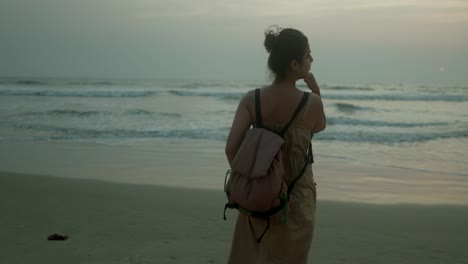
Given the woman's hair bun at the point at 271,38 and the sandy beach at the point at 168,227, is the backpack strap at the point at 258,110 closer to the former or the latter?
the woman's hair bun at the point at 271,38

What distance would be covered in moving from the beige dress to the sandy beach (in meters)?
1.92

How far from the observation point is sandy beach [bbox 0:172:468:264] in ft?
15.0

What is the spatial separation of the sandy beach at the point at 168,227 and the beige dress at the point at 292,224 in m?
1.92

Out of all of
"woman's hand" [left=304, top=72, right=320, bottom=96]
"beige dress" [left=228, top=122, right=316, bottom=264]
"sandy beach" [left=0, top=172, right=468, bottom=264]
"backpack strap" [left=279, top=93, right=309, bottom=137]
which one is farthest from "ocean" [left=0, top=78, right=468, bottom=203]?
"backpack strap" [left=279, top=93, right=309, bottom=137]

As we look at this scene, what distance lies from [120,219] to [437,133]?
12.7 m

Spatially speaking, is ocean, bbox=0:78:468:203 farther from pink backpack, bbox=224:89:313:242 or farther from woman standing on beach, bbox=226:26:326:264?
pink backpack, bbox=224:89:313:242

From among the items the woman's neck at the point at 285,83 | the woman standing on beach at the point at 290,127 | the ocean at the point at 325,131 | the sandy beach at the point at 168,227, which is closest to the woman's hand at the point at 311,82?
the woman standing on beach at the point at 290,127

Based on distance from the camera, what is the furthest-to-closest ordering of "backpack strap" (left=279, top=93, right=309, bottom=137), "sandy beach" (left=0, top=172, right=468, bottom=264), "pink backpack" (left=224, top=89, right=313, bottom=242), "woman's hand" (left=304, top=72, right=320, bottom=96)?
"sandy beach" (left=0, top=172, right=468, bottom=264)
"woman's hand" (left=304, top=72, right=320, bottom=96)
"backpack strap" (left=279, top=93, right=309, bottom=137)
"pink backpack" (left=224, top=89, right=313, bottom=242)

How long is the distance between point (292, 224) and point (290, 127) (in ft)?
1.46

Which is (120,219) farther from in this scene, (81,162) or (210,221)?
(81,162)

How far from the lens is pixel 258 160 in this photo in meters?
2.34

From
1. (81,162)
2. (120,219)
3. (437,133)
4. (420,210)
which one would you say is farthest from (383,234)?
(437,133)

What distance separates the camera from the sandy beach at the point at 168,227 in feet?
15.0

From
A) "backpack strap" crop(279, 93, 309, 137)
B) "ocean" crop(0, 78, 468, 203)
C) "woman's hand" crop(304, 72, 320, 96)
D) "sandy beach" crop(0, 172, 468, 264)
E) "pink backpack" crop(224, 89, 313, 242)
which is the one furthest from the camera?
"ocean" crop(0, 78, 468, 203)
